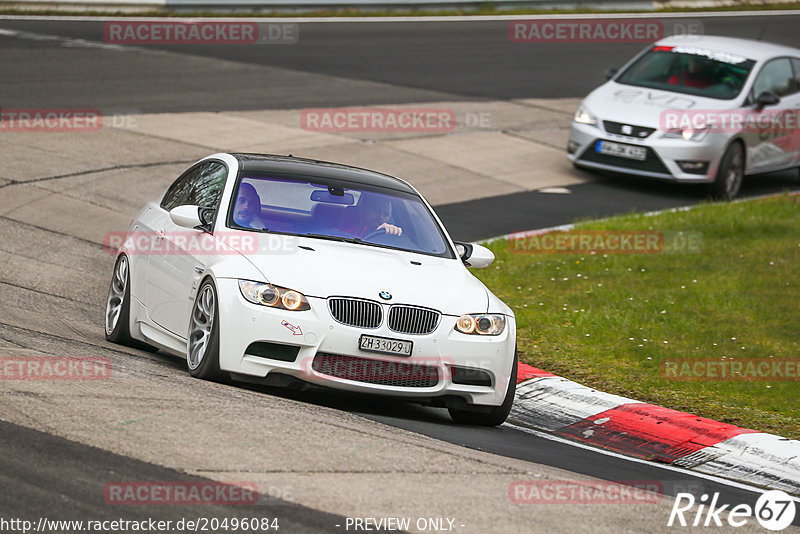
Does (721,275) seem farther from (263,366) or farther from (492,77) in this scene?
(492,77)

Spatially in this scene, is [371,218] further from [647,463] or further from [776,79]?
[776,79]

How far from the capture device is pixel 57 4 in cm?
2817

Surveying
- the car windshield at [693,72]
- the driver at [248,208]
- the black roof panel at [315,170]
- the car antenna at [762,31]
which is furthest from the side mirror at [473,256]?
the car antenna at [762,31]

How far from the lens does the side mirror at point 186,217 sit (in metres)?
8.64

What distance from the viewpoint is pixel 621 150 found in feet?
58.7

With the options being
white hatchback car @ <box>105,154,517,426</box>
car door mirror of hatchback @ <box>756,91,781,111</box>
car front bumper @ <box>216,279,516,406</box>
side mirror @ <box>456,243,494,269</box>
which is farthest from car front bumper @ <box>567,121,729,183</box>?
car front bumper @ <box>216,279,516,406</box>

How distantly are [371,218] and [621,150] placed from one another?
31.4ft

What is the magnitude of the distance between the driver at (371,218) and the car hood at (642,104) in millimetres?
9417

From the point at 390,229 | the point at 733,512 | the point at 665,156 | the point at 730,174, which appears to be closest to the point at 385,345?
the point at 390,229

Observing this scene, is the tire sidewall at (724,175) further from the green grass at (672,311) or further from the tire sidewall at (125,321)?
the tire sidewall at (125,321)

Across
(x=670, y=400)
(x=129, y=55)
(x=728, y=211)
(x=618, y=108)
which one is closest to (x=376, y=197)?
(x=670, y=400)

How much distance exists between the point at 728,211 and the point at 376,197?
829cm

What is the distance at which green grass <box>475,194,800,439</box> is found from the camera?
9445 millimetres

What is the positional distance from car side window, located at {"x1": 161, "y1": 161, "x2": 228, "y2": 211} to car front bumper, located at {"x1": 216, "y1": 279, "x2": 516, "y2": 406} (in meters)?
1.46
